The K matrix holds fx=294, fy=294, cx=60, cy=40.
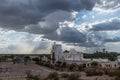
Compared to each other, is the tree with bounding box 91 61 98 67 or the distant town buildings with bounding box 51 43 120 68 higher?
the distant town buildings with bounding box 51 43 120 68

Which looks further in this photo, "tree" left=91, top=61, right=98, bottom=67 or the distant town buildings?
the distant town buildings

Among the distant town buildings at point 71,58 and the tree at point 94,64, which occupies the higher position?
the distant town buildings at point 71,58

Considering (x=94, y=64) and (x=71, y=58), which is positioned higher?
(x=71, y=58)

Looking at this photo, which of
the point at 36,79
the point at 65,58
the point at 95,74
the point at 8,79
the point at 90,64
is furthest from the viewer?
the point at 65,58

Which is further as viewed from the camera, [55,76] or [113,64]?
[113,64]

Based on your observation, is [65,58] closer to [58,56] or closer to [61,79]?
[58,56]

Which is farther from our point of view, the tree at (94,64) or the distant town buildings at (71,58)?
the distant town buildings at (71,58)

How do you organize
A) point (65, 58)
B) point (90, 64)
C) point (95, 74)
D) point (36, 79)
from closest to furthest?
point (36, 79)
point (95, 74)
point (90, 64)
point (65, 58)

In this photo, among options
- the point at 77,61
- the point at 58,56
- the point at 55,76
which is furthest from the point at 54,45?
the point at 55,76

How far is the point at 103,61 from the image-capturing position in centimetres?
15250

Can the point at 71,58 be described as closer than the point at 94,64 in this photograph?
No

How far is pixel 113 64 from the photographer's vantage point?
497 ft

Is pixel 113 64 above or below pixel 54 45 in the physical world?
below

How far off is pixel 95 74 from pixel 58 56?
3029 inches
